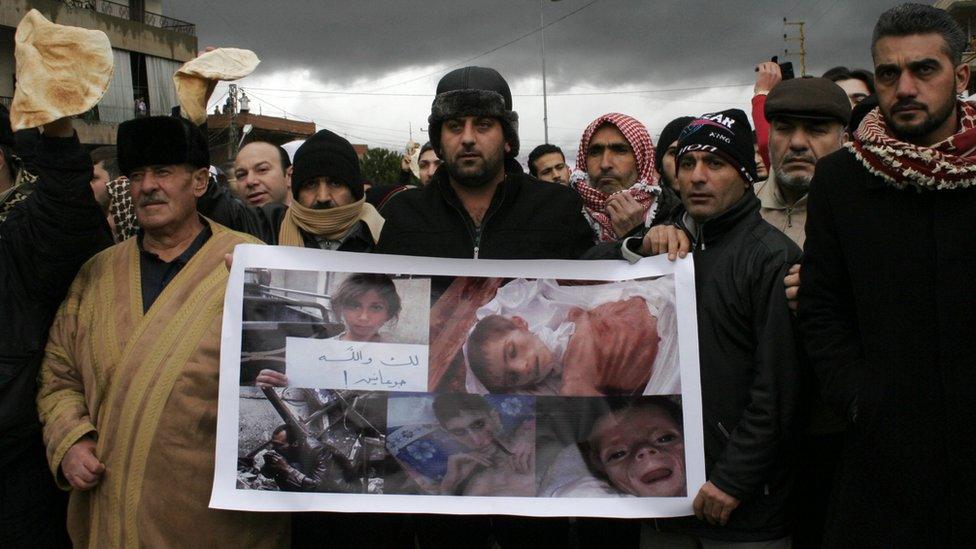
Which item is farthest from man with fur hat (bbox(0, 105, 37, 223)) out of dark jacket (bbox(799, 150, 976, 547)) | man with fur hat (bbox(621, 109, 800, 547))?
dark jacket (bbox(799, 150, 976, 547))

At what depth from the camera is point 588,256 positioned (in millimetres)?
2775

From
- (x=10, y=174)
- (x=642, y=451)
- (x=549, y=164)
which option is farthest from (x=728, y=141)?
(x=549, y=164)

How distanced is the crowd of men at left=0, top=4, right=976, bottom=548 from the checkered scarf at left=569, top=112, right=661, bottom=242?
131mm

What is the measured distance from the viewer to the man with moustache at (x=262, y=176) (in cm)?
430

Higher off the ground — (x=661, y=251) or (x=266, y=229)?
(x=266, y=229)

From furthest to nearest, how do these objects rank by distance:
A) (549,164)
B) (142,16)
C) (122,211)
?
1. (142,16)
2. (549,164)
3. (122,211)

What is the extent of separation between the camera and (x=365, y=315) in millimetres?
2486

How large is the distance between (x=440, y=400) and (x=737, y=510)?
101 centimetres

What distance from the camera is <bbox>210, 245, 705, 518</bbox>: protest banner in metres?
2.41

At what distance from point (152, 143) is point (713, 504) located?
2271 mm

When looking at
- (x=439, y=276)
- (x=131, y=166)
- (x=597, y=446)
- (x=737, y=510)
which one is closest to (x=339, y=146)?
(x=131, y=166)

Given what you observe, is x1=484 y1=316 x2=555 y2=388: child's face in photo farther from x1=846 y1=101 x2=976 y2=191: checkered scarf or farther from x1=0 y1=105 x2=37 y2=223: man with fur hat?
x1=0 y1=105 x2=37 y2=223: man with fur hat

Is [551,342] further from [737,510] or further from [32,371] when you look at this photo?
[32,371]

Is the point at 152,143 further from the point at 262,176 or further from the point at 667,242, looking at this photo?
the point at 667,242
